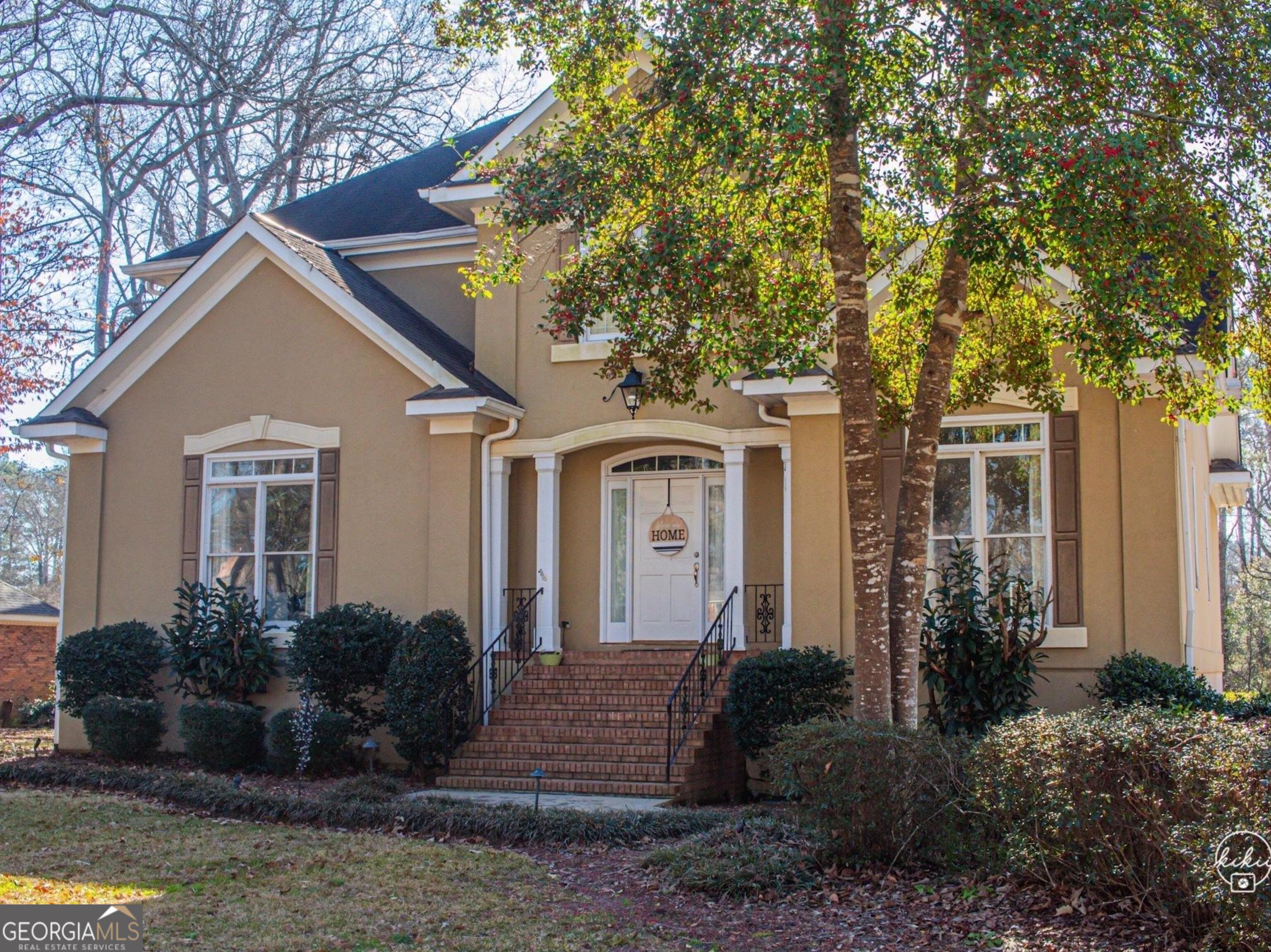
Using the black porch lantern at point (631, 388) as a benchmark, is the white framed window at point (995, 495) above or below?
below

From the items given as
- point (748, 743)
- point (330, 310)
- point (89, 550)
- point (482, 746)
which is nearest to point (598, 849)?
point (748, 743)

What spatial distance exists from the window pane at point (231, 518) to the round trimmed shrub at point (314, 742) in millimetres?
2631

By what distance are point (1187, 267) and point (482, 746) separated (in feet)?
25.4

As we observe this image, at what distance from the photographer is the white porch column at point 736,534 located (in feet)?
44.5

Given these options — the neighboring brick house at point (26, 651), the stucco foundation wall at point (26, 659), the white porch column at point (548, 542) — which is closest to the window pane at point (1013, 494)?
the white porch column at point (548, 542)

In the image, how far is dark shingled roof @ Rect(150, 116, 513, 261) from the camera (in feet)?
56.6

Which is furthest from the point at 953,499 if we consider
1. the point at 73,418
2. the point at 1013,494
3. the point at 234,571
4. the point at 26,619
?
the point at 26,619

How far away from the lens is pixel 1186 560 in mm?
12102

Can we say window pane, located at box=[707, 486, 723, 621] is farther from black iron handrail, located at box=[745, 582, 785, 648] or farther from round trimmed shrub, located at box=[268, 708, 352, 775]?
round trimmed shrub, located at box=[268, 708, 352, 775]

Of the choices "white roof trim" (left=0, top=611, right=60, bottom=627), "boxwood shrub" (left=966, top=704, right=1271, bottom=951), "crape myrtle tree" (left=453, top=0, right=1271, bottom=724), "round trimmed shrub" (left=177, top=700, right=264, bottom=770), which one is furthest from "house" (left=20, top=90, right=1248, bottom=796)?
"white roof trim" (left=0, top=611, right=60, bottom=627)

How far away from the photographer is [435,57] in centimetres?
2736

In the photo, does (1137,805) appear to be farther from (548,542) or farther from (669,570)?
(548,542)

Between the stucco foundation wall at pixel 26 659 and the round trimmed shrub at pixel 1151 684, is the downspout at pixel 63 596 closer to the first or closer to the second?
the stucco foundation wall at pixel 26 659

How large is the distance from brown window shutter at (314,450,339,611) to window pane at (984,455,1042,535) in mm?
7036
